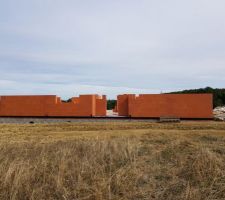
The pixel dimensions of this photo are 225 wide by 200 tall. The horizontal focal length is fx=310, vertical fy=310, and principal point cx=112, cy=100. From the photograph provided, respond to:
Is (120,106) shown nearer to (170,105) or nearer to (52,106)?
(170,105)

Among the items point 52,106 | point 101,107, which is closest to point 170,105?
point 101,107

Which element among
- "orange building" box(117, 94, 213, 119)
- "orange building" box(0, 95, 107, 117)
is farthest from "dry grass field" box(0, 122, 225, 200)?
"orange building" box(0, 95, 107, 117)

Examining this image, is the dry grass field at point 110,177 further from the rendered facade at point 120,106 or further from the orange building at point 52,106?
the orange building at point 52,106

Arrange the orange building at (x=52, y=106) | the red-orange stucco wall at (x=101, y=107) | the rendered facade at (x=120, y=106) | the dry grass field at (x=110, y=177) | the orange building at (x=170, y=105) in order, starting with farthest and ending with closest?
the red-orange stucco wall at (x=101, y=107) < the orange building at (x=52, y=106) < the rendered facade at (x=120, y=106) < the orange building at (x=170, y=105) < the dry grass field at (x=110, y=177)

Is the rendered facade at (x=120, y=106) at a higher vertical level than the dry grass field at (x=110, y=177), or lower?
higher

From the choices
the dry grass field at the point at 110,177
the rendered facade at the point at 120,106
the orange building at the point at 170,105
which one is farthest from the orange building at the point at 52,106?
the dry grass field at the point at 110,177

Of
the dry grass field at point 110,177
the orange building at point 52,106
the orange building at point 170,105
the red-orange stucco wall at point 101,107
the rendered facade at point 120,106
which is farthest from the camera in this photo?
the red-orange stucco wall at point 101,107

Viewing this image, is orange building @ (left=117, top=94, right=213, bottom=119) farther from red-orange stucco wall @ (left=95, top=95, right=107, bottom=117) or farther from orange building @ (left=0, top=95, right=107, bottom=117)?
orange building @ (left=0, top=95, right=107, bottom=117)

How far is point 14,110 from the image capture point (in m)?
31.5

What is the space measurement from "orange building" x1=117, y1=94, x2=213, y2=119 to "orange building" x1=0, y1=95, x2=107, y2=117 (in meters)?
3.22

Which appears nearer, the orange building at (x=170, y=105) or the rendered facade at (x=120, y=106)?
the orange building at (x=170, y=105)

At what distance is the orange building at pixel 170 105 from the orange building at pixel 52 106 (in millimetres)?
3223

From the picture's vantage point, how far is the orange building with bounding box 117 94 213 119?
87.8 feet

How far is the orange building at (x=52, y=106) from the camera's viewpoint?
29.7 metres
